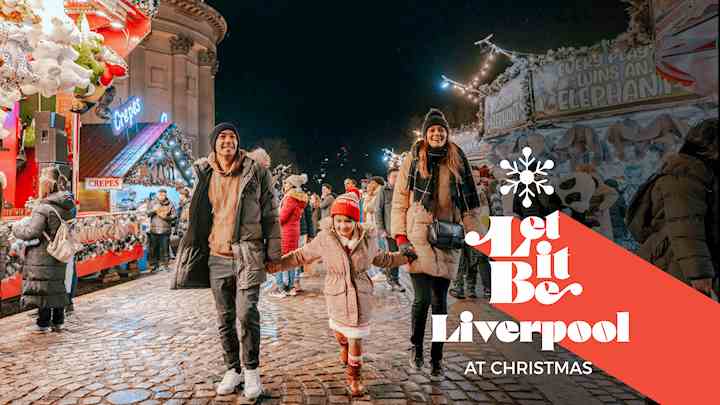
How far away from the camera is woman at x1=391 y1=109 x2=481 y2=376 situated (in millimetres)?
3668

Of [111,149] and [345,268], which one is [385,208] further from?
[111,149]

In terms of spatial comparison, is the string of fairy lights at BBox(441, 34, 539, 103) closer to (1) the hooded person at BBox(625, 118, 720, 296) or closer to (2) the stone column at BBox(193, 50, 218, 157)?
(1) the hooded person at BBox(625, 118, 720, 296)

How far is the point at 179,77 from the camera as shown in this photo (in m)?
32.7

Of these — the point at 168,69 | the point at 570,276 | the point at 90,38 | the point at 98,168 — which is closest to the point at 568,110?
the point at 570,276

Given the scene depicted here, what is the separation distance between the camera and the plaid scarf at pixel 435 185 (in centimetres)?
377

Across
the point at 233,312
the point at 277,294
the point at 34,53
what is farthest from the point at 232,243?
the point at 34,53

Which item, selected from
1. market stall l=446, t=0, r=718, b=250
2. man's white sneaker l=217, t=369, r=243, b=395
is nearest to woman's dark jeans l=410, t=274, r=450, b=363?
man's white sneaker l=217, t=369, r=243, b=395

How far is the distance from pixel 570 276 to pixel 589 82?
5.03 metres

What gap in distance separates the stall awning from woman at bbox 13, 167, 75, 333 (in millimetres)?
→ 10351

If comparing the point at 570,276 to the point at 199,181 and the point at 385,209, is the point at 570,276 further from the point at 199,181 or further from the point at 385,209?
the point at 199,181

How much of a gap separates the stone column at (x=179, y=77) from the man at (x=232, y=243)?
31.7 m

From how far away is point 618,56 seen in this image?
8.78 m

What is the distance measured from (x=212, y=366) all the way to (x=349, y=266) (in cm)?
175

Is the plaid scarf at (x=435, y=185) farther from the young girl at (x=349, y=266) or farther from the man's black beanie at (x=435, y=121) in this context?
the young girl at (x=349, y=266)
